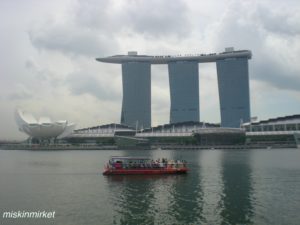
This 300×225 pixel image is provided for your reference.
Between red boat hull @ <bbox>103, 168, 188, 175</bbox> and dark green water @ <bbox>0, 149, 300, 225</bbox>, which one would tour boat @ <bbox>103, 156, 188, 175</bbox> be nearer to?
red boat hull @ <bbox>103, 168, 188, 175</bbox>

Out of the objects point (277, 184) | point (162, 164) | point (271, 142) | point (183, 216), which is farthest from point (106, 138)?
point (183, 216)

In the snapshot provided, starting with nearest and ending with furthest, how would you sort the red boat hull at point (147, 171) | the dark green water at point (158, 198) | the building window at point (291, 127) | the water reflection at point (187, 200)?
1. the dark green water at point (158, 198)
2. the water reflection at point (187, 200)
3. the red boat hull at point (147, 171)
4. the building window at point (291, 127)

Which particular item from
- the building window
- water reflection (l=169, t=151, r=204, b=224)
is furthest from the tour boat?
the building window

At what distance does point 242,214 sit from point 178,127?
150844 mm

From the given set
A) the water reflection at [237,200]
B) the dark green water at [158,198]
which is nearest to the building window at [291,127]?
the dark green water at [158,198]

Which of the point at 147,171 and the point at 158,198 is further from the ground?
the point at 147,171

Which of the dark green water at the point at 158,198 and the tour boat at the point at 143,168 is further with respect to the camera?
the tour boat at the point at 143,168

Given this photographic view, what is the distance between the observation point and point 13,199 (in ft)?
105

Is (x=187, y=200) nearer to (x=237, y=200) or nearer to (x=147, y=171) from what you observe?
(x=237, y=200)

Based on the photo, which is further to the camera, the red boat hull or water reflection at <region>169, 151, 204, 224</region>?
the red boat hull

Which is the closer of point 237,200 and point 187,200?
point 237,200

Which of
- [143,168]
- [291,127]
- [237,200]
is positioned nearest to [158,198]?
[237,200]

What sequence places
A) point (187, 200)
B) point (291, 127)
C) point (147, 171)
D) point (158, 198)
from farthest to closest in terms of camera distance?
point (291, 127), point (147, 171), point (158, 198), point (187, 200)

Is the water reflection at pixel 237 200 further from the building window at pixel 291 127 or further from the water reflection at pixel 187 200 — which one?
the building window at pixel 291 127
